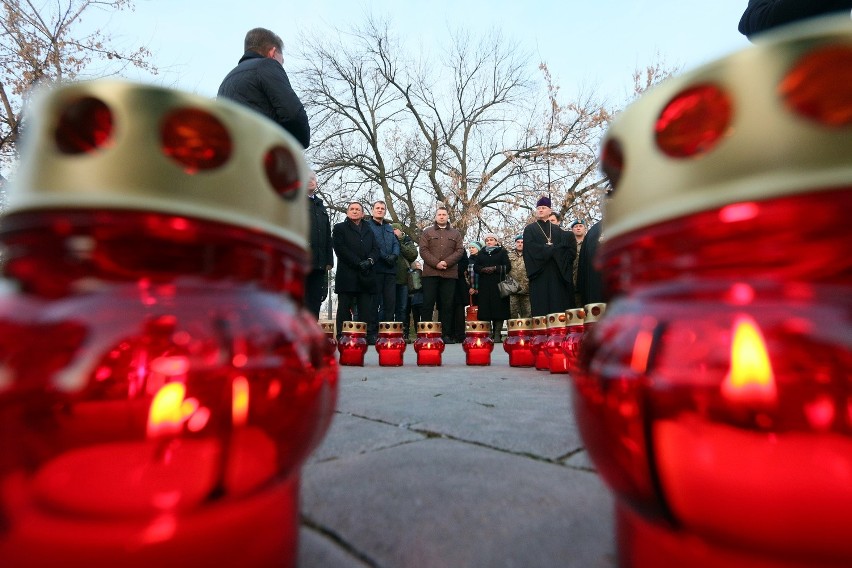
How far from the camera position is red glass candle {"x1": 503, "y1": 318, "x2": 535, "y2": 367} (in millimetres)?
3645

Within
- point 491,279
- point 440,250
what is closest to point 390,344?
point 440,250

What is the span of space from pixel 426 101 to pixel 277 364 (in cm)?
1953

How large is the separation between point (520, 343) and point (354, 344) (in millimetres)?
1293

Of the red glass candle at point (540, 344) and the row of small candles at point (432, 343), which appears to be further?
the row of small candles at point (432, 343)

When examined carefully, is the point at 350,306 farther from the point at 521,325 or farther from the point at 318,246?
the point at 521,325

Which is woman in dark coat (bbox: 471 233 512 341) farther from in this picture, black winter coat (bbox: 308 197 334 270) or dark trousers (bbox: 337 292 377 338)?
black winter coat (bbox: 308 197 334 270)

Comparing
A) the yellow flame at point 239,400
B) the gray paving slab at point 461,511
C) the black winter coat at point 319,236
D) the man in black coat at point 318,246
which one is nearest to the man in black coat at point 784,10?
the gray paving slab at point 461,511

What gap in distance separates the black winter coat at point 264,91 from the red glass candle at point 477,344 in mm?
2030

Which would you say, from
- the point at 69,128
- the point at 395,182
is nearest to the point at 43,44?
the point at 69,128

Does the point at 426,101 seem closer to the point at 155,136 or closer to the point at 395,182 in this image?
the point at 395,182

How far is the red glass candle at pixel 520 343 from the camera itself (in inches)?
143

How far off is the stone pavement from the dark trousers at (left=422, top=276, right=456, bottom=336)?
5294 millimetres

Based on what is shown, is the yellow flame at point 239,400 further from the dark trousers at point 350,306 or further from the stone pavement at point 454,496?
the dark trousers at point 350,306

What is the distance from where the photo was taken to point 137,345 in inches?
15.7
